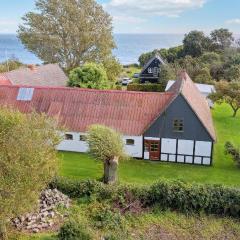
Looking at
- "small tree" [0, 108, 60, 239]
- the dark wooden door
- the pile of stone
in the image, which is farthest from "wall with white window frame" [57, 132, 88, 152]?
"small tree" [0, 108, 60, 239]

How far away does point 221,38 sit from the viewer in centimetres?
10519

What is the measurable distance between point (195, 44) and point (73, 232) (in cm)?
8548

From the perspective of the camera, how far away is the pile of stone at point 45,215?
22250 millimetres

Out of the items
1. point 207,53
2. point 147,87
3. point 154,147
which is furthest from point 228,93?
point 207,53

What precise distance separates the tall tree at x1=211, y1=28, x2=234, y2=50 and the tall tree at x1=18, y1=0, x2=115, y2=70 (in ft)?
158

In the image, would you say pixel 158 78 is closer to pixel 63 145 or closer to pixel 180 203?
pixel 63 145

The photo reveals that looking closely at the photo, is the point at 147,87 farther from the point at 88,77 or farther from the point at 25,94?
the point at 25,94

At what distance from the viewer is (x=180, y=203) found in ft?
80.9

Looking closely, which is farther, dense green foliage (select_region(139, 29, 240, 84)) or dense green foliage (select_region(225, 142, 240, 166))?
dense green foliage (select_region(139, 29, 240, 84))

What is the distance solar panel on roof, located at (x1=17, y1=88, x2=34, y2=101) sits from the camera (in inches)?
1447

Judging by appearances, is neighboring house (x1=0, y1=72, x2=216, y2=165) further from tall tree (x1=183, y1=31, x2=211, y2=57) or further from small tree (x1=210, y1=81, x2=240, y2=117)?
tall tree (x1=183, y1=31, x2=211, y2=57)

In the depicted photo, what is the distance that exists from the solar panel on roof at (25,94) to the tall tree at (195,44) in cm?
6890

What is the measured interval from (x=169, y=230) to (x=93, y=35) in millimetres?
45307

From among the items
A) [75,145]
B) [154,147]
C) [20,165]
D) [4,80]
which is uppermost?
[4,80]
